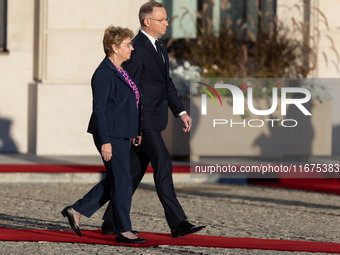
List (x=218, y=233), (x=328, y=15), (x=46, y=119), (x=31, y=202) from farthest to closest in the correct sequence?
(x=328, y=15) < (x=46, y=119) < (x=31, y=202) < (x=218, y=233)

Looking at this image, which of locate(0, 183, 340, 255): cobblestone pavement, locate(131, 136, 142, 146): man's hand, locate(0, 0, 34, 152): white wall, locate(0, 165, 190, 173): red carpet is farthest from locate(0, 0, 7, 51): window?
locate(131, 136, 142, 146): man's hand

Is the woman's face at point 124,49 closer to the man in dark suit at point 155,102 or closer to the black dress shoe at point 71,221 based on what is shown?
the man in dark suit at point 155,102

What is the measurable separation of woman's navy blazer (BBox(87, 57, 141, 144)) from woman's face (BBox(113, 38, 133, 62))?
88mm

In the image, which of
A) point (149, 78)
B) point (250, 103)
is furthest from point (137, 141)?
point (250, 103)

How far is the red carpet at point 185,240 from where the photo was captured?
475 centimetres

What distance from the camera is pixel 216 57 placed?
10984mm

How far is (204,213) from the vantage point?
6363 millimetres

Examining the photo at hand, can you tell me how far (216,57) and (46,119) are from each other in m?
2.99

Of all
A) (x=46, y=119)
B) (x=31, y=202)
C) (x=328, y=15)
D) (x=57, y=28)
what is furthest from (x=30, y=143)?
(x=328, y=15)

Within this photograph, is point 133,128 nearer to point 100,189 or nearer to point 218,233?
point 100,189

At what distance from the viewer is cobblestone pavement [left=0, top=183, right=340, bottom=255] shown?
186 inches

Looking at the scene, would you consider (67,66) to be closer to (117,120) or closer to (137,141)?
(137,141)

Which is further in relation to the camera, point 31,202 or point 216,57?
point 216,57

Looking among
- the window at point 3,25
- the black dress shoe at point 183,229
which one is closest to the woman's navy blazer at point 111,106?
the black dress shoe at point 183,229
